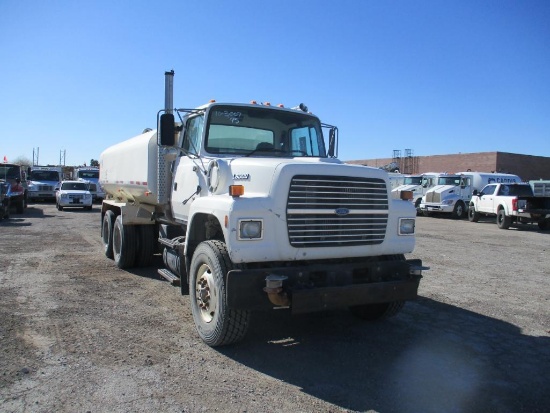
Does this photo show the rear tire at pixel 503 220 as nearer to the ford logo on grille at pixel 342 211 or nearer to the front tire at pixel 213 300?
the ford logo on grille at pixel 342 211

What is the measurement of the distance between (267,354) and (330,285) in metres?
0.96

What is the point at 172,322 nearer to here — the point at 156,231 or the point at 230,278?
the point at 230,278

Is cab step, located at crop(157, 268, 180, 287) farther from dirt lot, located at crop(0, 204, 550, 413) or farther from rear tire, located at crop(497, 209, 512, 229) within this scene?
rear tire, located at crop(497, 209, 512, 229)

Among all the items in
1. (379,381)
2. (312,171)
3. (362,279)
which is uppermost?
(312,171)

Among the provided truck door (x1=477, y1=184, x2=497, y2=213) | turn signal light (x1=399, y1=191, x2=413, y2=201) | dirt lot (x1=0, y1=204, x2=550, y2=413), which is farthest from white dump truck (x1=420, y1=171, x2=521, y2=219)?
turn signal light (x1=399, y1=191, x2=413, y2=201)

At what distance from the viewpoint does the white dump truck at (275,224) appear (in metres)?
4.44

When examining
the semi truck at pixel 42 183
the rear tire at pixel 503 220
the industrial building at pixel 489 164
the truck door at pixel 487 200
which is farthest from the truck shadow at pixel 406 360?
the industrial building at pixel 489 164

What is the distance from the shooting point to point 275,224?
4477mm

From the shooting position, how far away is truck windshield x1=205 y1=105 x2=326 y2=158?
5992 mm

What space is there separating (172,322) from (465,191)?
2427cm

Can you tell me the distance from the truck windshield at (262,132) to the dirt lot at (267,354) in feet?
7.25

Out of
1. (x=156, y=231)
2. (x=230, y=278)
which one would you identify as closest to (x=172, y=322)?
(x=230, y=278)

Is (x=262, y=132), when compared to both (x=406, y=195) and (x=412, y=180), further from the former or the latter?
(x=412, y=180)

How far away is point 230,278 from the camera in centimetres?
433
